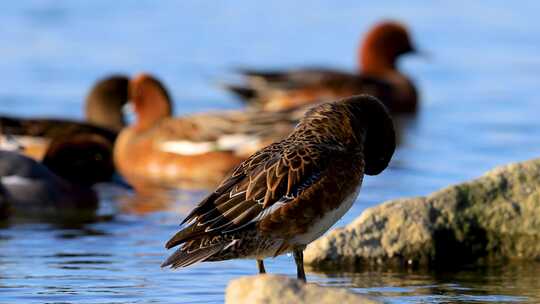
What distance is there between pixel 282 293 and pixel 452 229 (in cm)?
285

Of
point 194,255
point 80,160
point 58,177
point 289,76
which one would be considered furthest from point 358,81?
point 194,255

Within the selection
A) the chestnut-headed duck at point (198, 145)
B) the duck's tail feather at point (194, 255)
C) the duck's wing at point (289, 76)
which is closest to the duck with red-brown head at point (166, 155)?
the chestnut-headed duck at point (198, 145)

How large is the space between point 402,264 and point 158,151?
5.72 m

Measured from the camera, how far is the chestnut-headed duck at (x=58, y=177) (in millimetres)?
→ 10766

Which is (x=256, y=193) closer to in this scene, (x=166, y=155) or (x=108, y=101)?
(x=166, y=155)

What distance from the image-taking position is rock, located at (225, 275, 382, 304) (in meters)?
5.45

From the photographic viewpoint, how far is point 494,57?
1975 cm

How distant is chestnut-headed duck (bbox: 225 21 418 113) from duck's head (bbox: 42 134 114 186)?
5.17 meters

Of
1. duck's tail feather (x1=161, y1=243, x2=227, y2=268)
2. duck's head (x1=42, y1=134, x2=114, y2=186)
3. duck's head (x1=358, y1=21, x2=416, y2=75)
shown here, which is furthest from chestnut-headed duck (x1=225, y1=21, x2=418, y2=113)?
duck's tail feather (x1=161, y1=243, x2=227, y2=268)

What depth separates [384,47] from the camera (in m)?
18.5

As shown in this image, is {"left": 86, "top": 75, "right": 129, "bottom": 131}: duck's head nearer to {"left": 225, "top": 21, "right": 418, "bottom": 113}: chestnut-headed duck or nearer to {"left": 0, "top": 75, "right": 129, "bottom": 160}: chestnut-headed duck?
{"left": 0, "top": 75, "right": 129, "bottom": 160}: chestnut-headed duck

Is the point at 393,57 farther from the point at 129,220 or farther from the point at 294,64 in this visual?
the point at 129,220

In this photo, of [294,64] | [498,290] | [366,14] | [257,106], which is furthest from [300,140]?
[366,14]

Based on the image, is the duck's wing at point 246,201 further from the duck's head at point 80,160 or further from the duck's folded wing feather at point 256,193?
the duck's head at point 80,160
